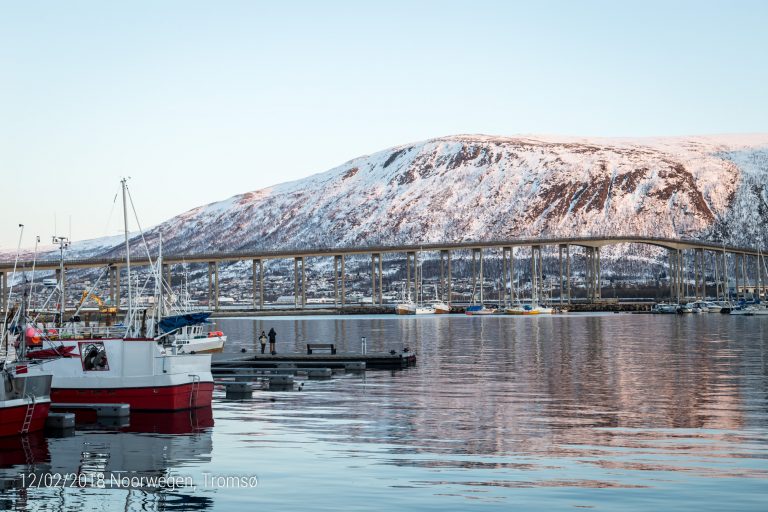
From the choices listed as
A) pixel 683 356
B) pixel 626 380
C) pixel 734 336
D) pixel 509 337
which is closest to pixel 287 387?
pixel 626 380

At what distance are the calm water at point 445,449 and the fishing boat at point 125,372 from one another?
162 cm

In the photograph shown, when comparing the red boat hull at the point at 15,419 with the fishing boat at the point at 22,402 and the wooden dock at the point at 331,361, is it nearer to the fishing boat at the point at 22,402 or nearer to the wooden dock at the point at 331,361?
the fishing boat at the point at 22,402

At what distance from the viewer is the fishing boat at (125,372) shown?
140 ft

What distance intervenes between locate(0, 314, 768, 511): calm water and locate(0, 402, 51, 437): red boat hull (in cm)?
67

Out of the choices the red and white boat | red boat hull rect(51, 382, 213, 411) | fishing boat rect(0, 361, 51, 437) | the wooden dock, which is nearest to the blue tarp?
the wooden dock

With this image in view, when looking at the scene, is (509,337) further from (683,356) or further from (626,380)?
(626,380)

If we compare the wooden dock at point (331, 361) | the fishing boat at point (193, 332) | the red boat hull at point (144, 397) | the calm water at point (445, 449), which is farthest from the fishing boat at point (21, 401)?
the wooden dock at point (331, 361)

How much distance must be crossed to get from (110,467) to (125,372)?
1309 centimetres

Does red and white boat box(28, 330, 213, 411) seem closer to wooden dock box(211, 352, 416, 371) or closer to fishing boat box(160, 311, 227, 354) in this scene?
fishing boat box(160, 311, 227, 354)

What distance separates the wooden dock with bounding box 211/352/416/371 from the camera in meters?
68.0

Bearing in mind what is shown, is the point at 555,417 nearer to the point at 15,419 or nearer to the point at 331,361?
the point at 15,419

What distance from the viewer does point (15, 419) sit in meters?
35.8

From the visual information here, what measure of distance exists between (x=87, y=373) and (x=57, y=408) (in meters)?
1.89

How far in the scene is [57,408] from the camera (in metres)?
42.9
